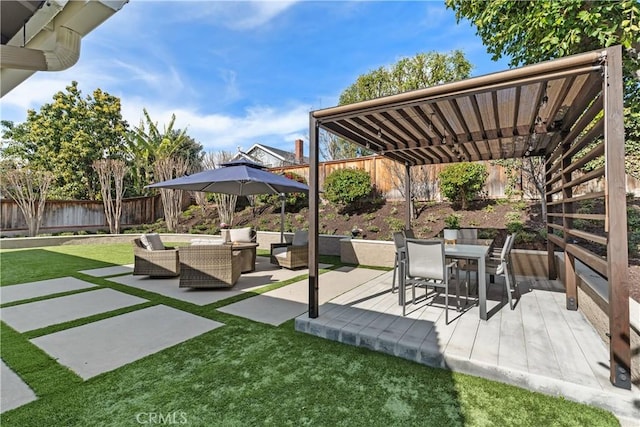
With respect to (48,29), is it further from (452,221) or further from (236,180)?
(452,221)

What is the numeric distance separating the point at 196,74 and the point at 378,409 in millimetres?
12922

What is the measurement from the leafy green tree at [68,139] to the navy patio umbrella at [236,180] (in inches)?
474

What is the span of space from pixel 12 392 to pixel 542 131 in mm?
6733

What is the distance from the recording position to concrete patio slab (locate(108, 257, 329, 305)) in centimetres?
472

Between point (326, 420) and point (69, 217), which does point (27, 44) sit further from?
point (69, 217)

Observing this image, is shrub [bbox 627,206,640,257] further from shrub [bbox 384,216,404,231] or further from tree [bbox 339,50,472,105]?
tree [bbox 339,50,472,105]

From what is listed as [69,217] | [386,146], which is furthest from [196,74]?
[386,146]

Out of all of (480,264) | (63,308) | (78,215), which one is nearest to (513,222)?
(480,264)

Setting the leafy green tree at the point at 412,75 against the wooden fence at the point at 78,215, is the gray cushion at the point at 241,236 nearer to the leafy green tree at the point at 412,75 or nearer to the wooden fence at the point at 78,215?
the leafy green tree at the point at 412,75

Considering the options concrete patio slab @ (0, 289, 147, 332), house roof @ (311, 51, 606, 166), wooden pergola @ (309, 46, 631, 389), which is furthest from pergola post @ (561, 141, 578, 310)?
concrete patio slab @ (0, 289, 147, 332)

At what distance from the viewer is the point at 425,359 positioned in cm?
265

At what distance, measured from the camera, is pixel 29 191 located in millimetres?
11219

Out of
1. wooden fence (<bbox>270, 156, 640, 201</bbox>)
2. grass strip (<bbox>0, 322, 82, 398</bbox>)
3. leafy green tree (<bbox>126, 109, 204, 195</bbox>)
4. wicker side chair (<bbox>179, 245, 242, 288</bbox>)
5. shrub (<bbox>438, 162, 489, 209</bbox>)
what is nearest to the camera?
grass strip (<bbox>0, 322, 82, 398</bbox>)

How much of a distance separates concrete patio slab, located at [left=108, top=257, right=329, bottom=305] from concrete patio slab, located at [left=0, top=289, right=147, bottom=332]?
0.53 metres
